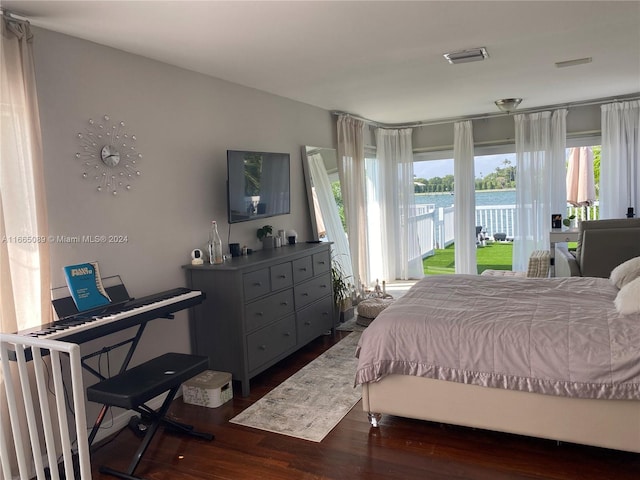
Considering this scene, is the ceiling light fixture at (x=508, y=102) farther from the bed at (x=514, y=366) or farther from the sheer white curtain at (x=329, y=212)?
the bed at (x=514, y=366)

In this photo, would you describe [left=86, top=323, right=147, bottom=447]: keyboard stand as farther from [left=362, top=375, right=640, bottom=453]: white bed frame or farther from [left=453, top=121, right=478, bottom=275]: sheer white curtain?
[left=453, top=121, right=478, bottom=275]: sheer white curtain

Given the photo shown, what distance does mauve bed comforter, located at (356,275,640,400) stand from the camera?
2.33 m

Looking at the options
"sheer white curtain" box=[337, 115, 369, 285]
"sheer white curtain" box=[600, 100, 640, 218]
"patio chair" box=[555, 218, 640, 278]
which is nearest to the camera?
"patio chair" box=[555, 218, 640, 278]

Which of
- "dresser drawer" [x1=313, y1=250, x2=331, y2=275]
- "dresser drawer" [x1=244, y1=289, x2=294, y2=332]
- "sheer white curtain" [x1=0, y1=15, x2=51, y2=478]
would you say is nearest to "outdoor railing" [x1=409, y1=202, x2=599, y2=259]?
"dresser drawer" [x1=313, y1=250, x2=331, y2=275]

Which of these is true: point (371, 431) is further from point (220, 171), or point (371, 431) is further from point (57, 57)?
point (57, 57)

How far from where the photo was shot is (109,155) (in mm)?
2998

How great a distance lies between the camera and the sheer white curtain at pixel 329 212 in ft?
17.5

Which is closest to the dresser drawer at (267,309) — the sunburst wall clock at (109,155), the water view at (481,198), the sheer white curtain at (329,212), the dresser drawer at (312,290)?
the dresser drawer at (312,290)

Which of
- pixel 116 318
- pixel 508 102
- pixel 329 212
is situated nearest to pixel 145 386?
pixel 116 318

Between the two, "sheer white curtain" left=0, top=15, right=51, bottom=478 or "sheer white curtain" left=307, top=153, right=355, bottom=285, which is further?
"sheer white curtain" left=307, top=153, right=355, bottom=285

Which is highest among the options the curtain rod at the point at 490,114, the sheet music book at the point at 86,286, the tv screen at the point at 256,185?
the curtain rod at the point at 490,114

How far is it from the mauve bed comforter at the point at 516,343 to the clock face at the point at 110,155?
195cm

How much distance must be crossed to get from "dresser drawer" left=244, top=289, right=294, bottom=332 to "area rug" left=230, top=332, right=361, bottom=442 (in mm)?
493

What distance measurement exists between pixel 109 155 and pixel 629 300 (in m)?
3.17
